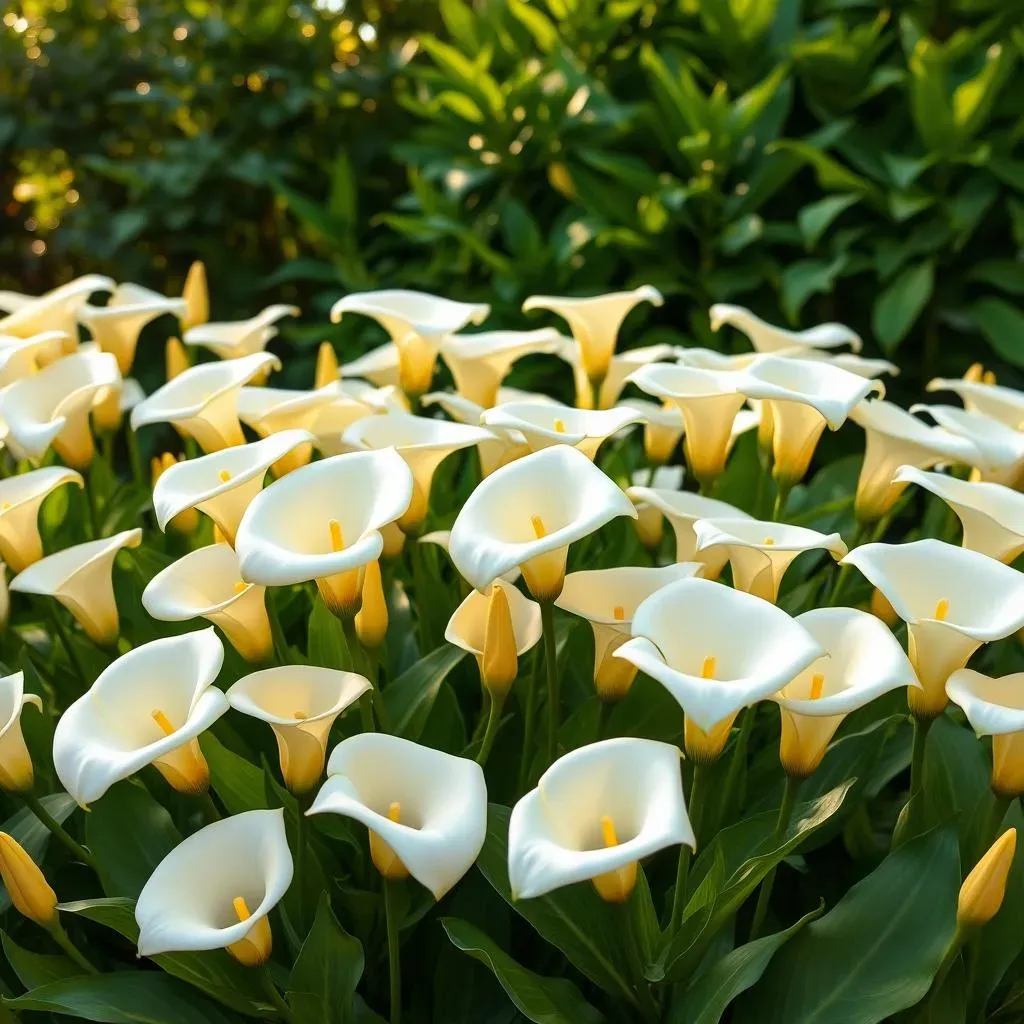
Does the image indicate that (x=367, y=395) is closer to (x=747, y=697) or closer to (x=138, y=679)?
(x=138, y=679)

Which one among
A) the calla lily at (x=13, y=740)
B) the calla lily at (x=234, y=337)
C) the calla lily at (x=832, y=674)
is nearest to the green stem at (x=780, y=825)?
the calla lily at (x=832, y=674)

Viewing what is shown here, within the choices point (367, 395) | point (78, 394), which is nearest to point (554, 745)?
point (367, 395)

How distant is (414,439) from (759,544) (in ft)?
1.18

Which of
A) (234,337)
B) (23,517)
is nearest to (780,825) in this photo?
(23,517)

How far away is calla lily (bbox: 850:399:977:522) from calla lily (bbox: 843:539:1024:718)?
25 centimetres

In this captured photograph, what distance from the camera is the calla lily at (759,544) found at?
888mm

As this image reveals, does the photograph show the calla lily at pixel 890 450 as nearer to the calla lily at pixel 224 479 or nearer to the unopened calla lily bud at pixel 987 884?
the unopened calla lily bud at pixel 987 884

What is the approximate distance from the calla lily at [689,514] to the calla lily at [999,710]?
238mm

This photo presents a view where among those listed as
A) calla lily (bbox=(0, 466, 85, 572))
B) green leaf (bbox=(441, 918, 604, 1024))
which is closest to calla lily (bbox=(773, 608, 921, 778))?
green leaf (bbox=(441, 918, 604, 1024))

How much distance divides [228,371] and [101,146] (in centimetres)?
239

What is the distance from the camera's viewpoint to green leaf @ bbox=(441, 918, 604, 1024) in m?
Result: 0.84

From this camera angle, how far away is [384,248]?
299 centimetres

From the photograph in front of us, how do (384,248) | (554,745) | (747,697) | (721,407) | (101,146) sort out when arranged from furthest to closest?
1. (101,146)
2. (384,248)
3. (721,407)
4. (554,745)
5. (747,697)

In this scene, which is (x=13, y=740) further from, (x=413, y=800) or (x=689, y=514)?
(x=689, y=514)
